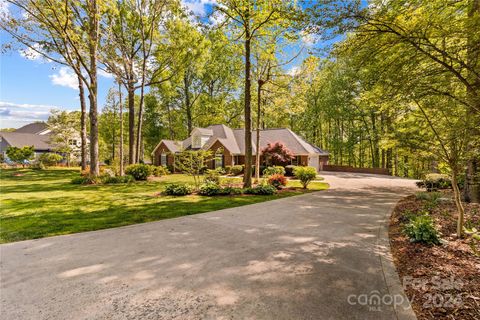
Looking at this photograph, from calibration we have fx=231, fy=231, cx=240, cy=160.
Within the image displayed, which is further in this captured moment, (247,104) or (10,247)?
(247,104)

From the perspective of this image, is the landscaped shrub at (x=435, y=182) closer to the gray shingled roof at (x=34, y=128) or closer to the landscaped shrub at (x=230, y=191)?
the landscaped shrub at (x=230, y=191)

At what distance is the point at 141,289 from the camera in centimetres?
302

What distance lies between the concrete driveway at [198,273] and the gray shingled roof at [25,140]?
40.5 meters

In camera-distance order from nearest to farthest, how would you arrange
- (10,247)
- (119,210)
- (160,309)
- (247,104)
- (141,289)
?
(160,309), (141,289), (10,247), (119,210), (247,104)

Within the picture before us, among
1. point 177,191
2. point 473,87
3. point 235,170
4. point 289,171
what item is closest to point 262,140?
point 235,170

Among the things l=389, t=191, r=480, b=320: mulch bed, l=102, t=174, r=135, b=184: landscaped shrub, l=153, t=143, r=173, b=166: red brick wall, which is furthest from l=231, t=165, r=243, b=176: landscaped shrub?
l=389, t=191, r=480, b=320: mulch bed

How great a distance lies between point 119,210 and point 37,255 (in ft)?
11.9

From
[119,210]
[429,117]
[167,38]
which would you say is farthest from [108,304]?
[167,38]

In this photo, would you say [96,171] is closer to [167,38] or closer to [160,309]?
[167,38]

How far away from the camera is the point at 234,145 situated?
88.2ft

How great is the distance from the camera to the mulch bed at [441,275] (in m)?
2.57

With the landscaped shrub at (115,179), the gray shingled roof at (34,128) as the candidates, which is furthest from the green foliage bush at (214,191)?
the gray shingled roof at (34,128)

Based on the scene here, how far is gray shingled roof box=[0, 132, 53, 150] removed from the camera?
117 feet

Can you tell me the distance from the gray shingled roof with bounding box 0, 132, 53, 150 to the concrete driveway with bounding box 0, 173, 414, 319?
40548 millimetres
